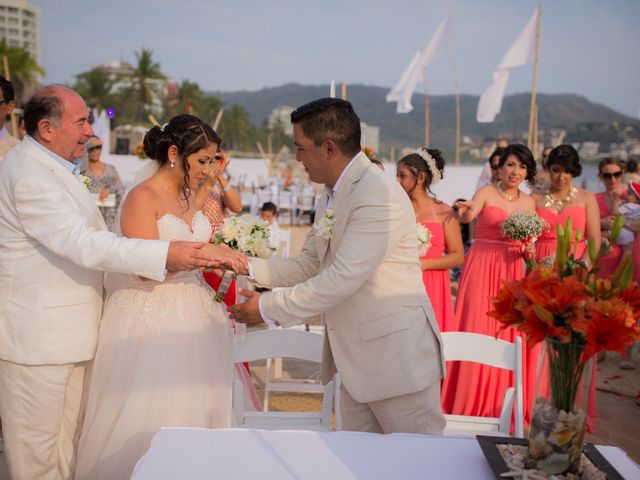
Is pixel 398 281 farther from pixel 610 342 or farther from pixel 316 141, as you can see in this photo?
pixel 610 342

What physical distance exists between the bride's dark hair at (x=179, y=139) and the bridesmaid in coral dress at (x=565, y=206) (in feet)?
11.2

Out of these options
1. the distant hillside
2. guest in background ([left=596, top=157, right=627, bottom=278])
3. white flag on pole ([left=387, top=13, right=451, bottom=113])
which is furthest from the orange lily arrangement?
the distant hillside

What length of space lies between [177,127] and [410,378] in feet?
6.89

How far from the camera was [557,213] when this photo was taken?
5.55 meters

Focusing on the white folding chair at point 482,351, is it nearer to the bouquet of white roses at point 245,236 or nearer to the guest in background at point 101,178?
the bouquet of white roses at point 245,236

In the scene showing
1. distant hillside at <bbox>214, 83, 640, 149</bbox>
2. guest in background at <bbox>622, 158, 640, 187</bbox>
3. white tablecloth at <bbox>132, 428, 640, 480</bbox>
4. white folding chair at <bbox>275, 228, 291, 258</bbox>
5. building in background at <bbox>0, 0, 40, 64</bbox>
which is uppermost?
building in background at <bbox>0, 0, 40, 64</bbox>

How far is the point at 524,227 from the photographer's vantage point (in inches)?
204

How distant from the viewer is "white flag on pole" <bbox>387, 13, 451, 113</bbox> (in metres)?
14.8

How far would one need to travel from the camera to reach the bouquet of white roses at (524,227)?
17.0 feet

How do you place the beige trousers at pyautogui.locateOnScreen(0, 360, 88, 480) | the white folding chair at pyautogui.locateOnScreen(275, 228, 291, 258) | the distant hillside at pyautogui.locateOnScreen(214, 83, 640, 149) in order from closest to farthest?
the beige trousers at pyautogui.locateOnScreen(0, 360, 88, 480)
the white folding chair at pyautogui.locateOnScreen(275, 228, 291, 258)
the distant hillside at pyautogui.locateOnScreen(214, 83, 640, 149)

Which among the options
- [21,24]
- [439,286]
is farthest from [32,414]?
[21,24]

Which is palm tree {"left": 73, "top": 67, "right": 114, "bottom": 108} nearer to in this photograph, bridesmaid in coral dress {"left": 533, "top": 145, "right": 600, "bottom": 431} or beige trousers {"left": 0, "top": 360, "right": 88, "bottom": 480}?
bridesmaid in coral dress {"left": 533, "top": 145, "right": 600, "bottom": 431}

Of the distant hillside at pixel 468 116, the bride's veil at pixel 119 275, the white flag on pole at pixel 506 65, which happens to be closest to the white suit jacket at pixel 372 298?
the bride's veil at pixel 119 275

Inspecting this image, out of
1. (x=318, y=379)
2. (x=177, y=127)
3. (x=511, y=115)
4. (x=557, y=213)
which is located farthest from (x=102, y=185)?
(x=511, y=115)
